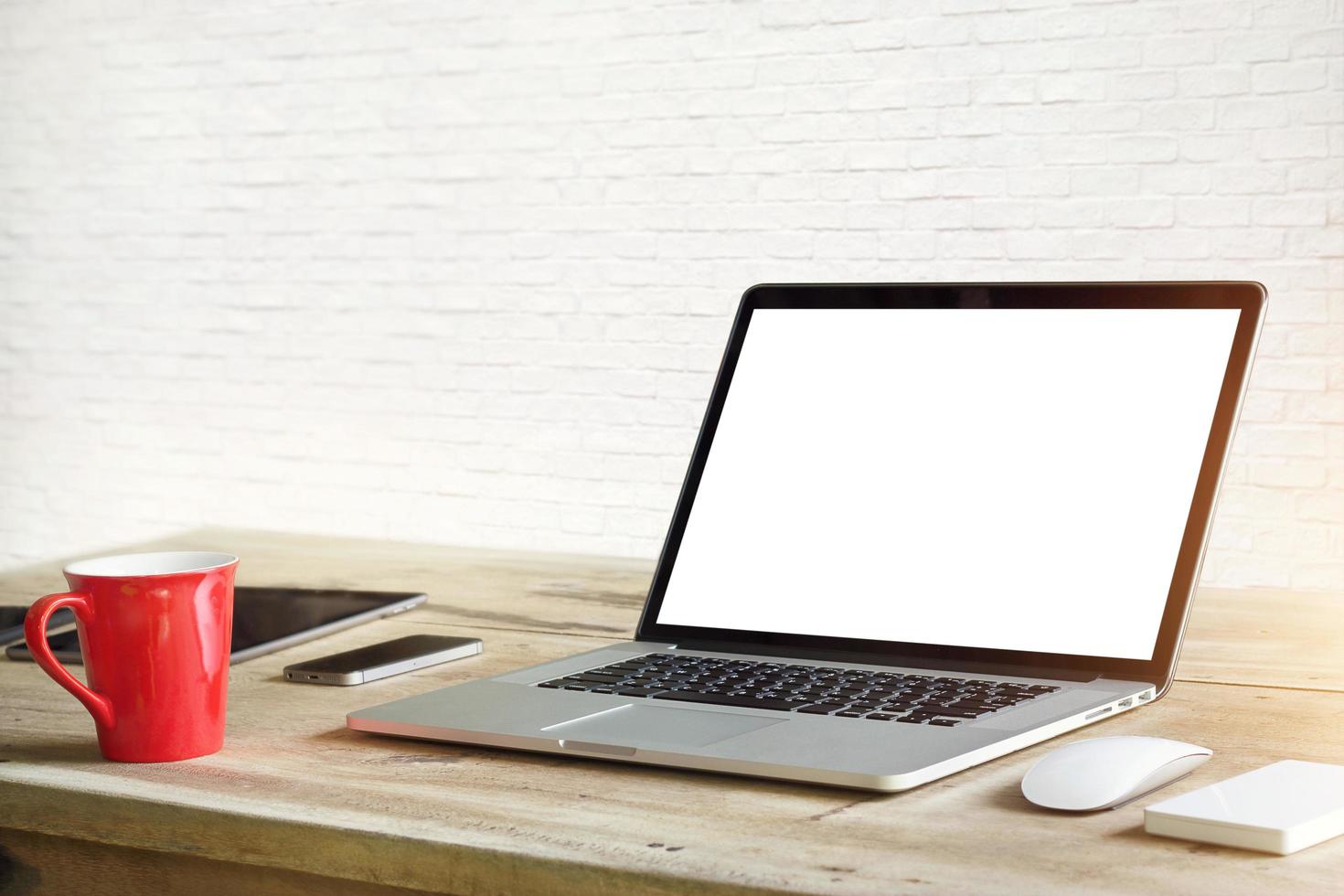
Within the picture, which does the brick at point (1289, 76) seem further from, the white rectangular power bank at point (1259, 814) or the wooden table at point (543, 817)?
the white rectangular power bank at point (1259, 814)

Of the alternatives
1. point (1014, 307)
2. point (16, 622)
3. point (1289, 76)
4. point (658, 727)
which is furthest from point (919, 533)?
point (1289, 76)

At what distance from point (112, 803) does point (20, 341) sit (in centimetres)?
392

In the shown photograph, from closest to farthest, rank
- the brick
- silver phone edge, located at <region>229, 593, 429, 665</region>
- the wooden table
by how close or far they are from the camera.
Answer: the wooden table
silver phone edge, located at <region>229, 593, 429, 665</region>
the brick

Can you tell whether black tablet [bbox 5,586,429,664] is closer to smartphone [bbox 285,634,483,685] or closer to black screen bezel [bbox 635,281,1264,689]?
smartphone [bbox 285,634,483,685]

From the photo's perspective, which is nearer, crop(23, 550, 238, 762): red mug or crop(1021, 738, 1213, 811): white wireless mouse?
crop(1021, 738, 1213, 811): white wireless mouse

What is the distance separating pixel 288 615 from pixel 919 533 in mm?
513

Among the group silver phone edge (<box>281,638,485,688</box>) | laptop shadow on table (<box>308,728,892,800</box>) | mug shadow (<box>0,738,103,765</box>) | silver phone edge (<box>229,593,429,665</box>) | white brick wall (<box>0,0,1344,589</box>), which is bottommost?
mug shadow (<box>0,738,103,765</box>)

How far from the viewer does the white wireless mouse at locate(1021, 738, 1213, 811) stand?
23.8 inches

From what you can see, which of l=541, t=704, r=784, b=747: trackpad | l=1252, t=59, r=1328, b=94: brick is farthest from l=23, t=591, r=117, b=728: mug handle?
l=1252, t=59, r=1328, b=94: brick

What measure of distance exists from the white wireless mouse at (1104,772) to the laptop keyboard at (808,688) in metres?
0.09

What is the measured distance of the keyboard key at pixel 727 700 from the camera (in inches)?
29.9

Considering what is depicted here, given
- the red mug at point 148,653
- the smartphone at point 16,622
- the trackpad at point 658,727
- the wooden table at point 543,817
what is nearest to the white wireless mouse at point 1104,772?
the wooden table at point 543,817

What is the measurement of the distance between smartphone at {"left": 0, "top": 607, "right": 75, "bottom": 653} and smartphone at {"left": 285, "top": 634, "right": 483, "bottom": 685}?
0.71 feet

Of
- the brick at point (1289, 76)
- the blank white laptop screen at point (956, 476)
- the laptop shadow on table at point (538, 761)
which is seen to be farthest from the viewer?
the brick at point (1289, 76)
